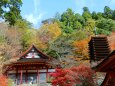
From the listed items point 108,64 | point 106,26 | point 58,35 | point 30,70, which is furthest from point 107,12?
point 108,64

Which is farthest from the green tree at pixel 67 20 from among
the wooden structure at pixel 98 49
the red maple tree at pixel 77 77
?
the red maple tree at pixel 77 77

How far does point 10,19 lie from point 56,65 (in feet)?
56.4

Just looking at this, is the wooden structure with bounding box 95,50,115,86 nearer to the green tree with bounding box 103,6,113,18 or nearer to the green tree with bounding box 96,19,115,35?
the green tree with bounding box 96,19,115,35

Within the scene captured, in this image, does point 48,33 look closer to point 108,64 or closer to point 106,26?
point 106,26

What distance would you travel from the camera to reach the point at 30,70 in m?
37.8

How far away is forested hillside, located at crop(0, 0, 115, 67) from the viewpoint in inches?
1458

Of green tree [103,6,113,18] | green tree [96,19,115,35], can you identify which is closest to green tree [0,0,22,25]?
green tree [96,19,115,35]

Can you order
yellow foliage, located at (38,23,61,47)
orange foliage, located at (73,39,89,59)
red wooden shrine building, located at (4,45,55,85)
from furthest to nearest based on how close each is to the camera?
yellow foliage, located at (38,23,61,47) < orange foliage, located at (73,39,89,59) < red wooden shrine building, located at (4,45,55,85)

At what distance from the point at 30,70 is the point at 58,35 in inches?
572

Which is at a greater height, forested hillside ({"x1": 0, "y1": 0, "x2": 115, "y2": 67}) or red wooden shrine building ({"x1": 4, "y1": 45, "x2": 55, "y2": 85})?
forested hillside ({"x1": 0, "y1": 0, "x2": 115, "y2": 67})

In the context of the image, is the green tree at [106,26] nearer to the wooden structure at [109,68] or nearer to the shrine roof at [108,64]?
the wooden structure at [109,68]

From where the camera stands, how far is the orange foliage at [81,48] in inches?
1496

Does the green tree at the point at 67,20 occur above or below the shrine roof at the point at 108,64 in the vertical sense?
above

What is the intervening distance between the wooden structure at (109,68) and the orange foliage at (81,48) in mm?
28362
